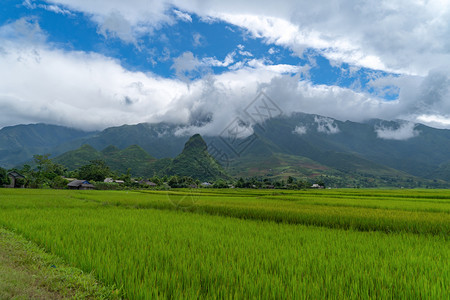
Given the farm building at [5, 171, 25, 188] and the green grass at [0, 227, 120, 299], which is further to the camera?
the farm building at [5, 171, 25, 188]

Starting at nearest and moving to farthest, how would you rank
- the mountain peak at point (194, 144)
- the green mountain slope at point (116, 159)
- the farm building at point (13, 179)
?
the farm building at point (13, 179) → the mountain peak at point (194, 144) → the green mountain slope at point (116, 159)

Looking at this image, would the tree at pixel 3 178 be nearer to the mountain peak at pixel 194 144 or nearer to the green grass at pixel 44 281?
the green grass at pixel 44 281

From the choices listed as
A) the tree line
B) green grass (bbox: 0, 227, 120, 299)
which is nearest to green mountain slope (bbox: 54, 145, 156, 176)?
the tree line

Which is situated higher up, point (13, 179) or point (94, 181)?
point (13, 179)

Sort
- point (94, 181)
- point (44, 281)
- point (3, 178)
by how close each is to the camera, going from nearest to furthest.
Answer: point (44, 281), point (3, 178), point (94, 181)

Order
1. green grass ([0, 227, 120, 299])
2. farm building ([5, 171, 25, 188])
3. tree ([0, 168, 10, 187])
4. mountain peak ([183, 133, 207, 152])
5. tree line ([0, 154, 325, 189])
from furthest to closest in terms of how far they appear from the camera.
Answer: mountain peak ([183, 133, 207, 152]), tree line ([0, 154, 325, 189]), farm building ([5, 171, 25, 188]), tree ([0, 168, 10, 187]), green grass ([0, 227, 120, 299])

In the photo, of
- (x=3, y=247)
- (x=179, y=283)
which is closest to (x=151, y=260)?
(x=179, y=283)

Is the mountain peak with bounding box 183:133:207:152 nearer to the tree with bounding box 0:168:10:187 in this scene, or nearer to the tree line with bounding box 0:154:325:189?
the tree line with bounding box 0:154:325:189

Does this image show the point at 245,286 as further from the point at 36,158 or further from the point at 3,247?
the point at 36,158

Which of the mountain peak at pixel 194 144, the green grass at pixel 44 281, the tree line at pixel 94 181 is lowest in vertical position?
the tree line at pixel 94 181

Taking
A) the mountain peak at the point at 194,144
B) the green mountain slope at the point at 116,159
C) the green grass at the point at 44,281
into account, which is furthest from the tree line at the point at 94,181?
the green mountain slope at the point at 116,159

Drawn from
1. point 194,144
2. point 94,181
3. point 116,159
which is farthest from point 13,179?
point 116,159

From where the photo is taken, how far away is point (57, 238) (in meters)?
4.56

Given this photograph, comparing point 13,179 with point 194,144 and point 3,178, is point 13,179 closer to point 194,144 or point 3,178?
point 3,178
